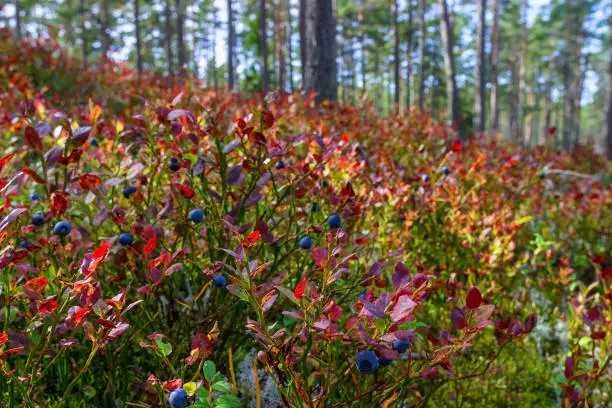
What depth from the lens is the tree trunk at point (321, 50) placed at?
643 centimetres

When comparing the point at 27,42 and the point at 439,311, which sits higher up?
the point at 27,42

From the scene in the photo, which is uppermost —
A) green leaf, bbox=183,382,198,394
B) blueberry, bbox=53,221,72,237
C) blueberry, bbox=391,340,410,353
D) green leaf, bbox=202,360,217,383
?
blueberry, bbox=53,221,72,237

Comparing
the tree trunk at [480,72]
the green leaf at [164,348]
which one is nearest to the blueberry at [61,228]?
the green leaf at [164,348]

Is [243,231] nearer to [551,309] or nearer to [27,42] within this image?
[551,309]

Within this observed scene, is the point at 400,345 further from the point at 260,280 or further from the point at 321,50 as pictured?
the point at 321,50

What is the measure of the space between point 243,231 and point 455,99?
12.0 metres

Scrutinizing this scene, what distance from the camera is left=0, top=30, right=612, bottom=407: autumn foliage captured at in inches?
46.2

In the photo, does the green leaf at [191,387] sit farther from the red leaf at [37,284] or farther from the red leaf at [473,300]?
the red leaf at [473,300]

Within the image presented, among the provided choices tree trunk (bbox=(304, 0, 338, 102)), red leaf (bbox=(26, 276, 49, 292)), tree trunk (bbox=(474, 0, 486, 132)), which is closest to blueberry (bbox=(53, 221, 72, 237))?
red leaf (bbox=(26, 276, 49, 292))

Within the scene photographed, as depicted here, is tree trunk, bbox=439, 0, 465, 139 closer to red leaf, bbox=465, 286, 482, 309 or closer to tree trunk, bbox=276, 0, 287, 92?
tree trunk, bbox=276, 0, 287, 92

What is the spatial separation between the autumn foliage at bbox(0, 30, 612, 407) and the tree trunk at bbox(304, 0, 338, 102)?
253cm

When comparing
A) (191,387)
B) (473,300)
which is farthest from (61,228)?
(473,300)

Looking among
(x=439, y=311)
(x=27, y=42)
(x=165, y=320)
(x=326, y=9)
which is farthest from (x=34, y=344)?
(x=27, y=42)

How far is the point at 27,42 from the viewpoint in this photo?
329 inches
